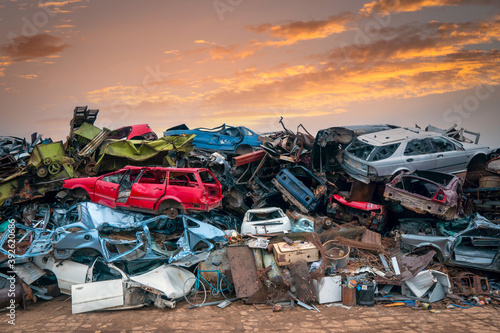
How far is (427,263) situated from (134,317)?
262 inches

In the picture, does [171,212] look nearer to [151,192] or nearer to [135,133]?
[151,192]

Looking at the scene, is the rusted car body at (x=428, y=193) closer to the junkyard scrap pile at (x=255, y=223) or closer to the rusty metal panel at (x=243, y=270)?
the junkyard scrap pile at (x=255, y=223)

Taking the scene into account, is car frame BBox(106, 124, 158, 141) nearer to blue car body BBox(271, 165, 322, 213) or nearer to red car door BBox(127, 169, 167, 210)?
red car door BBox(127, 169, 167, 210)

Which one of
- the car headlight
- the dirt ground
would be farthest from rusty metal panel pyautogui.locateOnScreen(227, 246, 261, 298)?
the car headlight

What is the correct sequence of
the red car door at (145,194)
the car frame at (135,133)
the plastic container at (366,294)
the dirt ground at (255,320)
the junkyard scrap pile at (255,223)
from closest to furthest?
the dirt ground at (255,320)
the plastic container at (366,294)
the junkyard scrap pile at (255,223)
the red car door at (145,194)
the car frame at (135,133)

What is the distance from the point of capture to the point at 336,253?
9.63 m

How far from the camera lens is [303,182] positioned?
1326 centimetres

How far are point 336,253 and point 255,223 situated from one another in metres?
2.25

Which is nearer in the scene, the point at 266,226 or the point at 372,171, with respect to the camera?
the point at 266,226

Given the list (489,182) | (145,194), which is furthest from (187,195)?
(489,182)

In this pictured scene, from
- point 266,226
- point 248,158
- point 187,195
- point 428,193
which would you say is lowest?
point 266,226

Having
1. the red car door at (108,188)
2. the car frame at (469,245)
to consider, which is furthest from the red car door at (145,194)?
the car frame at (469,245)

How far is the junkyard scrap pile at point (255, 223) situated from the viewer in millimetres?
8312

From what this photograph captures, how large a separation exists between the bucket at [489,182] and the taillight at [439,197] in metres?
3.61
